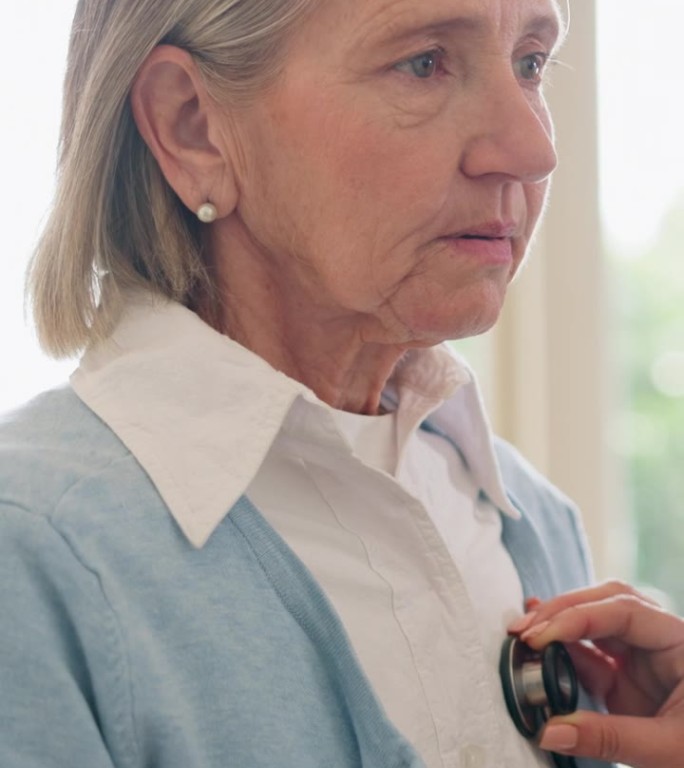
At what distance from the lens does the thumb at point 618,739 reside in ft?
3.54

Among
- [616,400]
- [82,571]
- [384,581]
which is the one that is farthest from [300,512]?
[616,400]

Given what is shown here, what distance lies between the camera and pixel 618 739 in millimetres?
1098

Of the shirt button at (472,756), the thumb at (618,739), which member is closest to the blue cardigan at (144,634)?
the shirt button at (472,756)

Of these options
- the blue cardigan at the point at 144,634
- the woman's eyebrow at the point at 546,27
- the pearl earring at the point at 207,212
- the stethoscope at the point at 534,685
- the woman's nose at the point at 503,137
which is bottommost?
the stethoscope at the point at 534,685

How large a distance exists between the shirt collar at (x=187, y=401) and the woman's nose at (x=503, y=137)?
0.25 metres

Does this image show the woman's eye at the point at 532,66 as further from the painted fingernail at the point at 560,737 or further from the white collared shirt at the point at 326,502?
the painted fingernail at the point at 560,737

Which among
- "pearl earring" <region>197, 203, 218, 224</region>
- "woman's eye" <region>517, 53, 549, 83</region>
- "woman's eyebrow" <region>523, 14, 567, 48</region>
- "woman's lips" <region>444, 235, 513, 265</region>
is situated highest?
"woman's eyebrow" <region>523, 14, 567, 48</region>

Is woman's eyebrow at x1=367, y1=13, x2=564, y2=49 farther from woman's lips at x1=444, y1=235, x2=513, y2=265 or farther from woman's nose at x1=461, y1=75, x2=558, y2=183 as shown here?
woman's lips at x1=444, y1=235, x2=513, y2=265

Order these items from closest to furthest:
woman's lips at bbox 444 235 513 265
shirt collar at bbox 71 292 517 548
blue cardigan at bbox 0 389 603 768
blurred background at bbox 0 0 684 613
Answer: blue cardigan at bbox 0 389 603 768 → shirt collar at bbox 71 292 517 548 → woman's lips at bbox 444 235 513 265 → blurred background at bbox 0 0 684 613

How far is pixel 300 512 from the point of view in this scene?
3.43 ft

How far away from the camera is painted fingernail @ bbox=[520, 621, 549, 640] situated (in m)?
1.13

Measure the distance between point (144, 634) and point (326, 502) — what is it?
0.25 meters

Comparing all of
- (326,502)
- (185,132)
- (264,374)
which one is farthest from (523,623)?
(185,132)

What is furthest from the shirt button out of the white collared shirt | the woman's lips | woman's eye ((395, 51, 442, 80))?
woman's eye ((395, 51, 442, 80))
